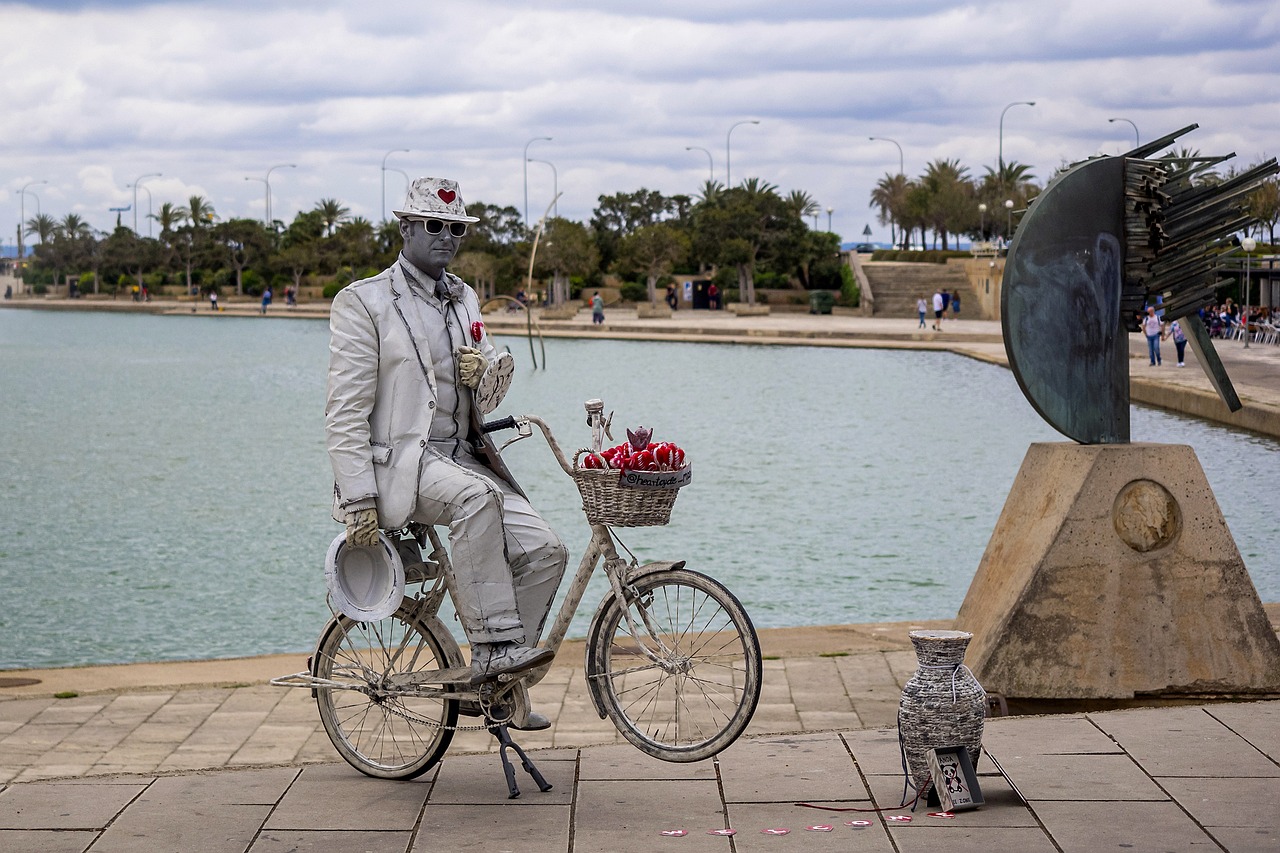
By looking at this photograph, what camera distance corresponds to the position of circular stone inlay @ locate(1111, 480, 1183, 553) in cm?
671

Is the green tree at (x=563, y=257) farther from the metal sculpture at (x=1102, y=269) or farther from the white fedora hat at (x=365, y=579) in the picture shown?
the white fedora hat at (x=365, y=579)

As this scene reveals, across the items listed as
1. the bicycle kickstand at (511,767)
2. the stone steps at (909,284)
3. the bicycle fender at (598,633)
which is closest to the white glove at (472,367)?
the bicycle fender at (598,633)

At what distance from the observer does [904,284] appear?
65125mm

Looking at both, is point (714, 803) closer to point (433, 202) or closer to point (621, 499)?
point (621, 499)

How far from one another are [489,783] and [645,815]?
0.66 meters

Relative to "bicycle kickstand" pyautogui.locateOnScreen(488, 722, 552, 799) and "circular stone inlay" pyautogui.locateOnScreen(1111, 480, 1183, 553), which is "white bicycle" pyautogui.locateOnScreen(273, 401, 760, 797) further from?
"circular stone inlay" pyautogui.locateOnScreen(1111, 480, 1183, 553)

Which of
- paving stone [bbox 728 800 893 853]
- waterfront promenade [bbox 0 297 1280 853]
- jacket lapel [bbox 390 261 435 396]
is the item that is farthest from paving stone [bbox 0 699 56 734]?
paving stone [bbox 728 800 893 853]

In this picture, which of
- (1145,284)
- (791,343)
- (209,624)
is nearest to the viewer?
(1145,284)

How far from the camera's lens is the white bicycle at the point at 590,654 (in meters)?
4.61

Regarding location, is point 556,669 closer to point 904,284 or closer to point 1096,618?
point 1096,618

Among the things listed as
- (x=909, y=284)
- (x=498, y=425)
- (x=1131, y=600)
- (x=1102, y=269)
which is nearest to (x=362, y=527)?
(x=498, y=425)

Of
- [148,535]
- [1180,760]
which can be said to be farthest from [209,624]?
[1180,760]

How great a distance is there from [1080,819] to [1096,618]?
2281mm

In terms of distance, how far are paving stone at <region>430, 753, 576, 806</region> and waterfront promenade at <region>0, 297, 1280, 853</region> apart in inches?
A: 0.5
